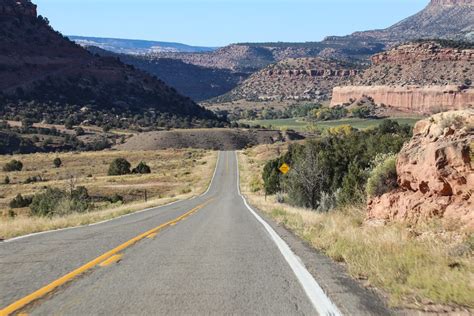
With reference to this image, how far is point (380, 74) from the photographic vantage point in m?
180

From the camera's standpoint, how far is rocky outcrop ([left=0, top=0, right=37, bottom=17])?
143125 mm

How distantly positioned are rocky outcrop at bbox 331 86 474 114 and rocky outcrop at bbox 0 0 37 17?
98.3 m

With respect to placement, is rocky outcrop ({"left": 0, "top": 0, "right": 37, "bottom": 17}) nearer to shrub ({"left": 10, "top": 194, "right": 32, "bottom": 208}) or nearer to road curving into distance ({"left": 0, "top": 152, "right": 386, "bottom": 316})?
shrub ({"left": 10, "top": 194, "right": 32, "bottom": 208})

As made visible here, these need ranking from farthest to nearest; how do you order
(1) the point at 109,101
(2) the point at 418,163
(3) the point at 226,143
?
(1) the point at 109,101
(3) the point at 226,143
(2) the point at 418,163

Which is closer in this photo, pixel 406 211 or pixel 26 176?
pixel 406 211

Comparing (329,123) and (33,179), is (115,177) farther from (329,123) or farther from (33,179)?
(329,123)

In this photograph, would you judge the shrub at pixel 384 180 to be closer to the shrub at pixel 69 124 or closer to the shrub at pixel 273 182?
the shrub at pixel 273 182

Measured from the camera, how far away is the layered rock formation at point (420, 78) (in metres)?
144

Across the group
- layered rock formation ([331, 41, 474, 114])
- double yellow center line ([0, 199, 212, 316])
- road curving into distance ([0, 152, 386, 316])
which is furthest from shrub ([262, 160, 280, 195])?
layered rock formation ([331, 41, 474, 114])

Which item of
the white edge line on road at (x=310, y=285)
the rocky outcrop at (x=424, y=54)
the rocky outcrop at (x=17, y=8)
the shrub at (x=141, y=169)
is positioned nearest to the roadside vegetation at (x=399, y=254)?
the white edge line on road at (x=310, y=285)

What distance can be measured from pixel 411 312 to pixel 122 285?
11.1 feet

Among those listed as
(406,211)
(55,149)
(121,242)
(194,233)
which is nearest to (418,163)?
(406,211)

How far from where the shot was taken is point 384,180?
50.3 feet

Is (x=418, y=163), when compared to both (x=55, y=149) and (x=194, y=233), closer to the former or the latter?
(x=194, y=233)
